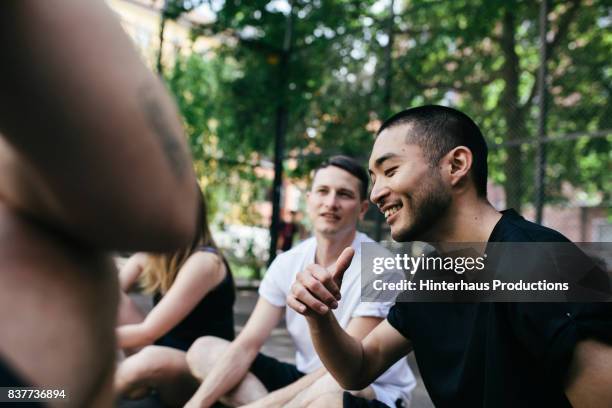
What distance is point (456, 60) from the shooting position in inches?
300

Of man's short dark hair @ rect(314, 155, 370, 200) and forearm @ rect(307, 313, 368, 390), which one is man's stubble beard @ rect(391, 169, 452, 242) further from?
man's short dark hair @ rect(314, 155, 370, 200)

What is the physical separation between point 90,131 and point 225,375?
7.78 feet

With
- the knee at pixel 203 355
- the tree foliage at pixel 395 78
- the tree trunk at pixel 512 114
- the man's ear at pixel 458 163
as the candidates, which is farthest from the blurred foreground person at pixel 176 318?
the tree trunk at pixel 512 114

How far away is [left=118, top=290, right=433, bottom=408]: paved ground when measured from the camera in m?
3.13

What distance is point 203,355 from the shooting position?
276 cm

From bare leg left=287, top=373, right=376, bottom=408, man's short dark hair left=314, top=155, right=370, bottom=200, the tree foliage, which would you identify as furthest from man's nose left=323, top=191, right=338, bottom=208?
the tree foliage

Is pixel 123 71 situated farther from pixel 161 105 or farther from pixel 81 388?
pixel 81 388

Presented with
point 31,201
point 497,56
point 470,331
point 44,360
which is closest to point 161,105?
point 31,201

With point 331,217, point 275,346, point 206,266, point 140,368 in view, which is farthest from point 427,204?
point 275,346

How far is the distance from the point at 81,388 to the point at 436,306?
1.42 m

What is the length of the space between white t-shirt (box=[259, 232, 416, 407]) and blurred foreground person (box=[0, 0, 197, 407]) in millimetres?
1930

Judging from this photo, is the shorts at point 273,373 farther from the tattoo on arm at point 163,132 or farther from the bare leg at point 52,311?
the tattoo on arm at point 163,132

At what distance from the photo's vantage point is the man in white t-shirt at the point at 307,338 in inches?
93.0

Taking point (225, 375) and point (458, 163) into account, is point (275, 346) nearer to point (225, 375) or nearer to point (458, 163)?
point (225, 375)
